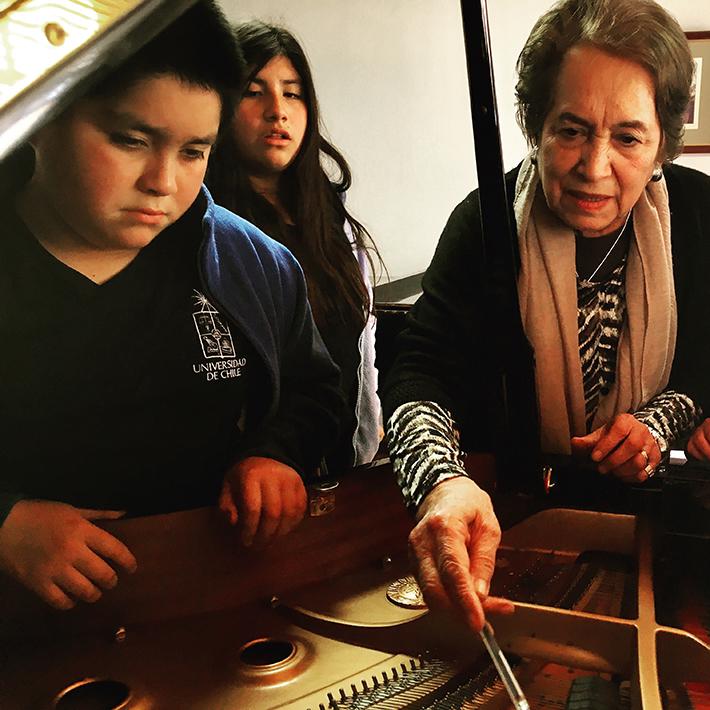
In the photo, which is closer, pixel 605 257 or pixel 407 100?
pixel 407 100

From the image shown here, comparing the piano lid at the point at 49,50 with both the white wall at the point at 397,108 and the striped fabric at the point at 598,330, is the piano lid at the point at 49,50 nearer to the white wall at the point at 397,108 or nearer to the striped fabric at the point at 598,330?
the white wall at the point at 397,108

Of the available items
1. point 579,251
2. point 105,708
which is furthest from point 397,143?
point 105,708

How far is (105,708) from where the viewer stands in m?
1.13

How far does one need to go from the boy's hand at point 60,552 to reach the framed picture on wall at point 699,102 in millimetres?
1190

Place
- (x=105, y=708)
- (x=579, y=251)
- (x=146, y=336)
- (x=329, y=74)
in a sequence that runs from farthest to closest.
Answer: (x=579, y=251), (x=329, y=74), (x=146, y=336), (x=105, y=708)

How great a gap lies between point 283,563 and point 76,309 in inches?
21.6

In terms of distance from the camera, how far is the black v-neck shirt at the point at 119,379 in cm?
118

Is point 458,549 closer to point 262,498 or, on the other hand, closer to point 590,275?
point 262,498

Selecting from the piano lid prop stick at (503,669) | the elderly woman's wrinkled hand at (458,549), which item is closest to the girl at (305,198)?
the elderly woman's wrinkled hand at (458,549)

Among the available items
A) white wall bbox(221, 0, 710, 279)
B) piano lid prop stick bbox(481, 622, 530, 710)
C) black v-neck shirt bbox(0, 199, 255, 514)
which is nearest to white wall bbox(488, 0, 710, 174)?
white wall bbox(221, 0, 710, 279)

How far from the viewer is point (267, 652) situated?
4.19 feet

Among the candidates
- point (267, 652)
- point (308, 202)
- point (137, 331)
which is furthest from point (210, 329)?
point (267, 652)

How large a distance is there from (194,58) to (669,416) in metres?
1.06

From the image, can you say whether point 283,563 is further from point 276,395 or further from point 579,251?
point 579,251
